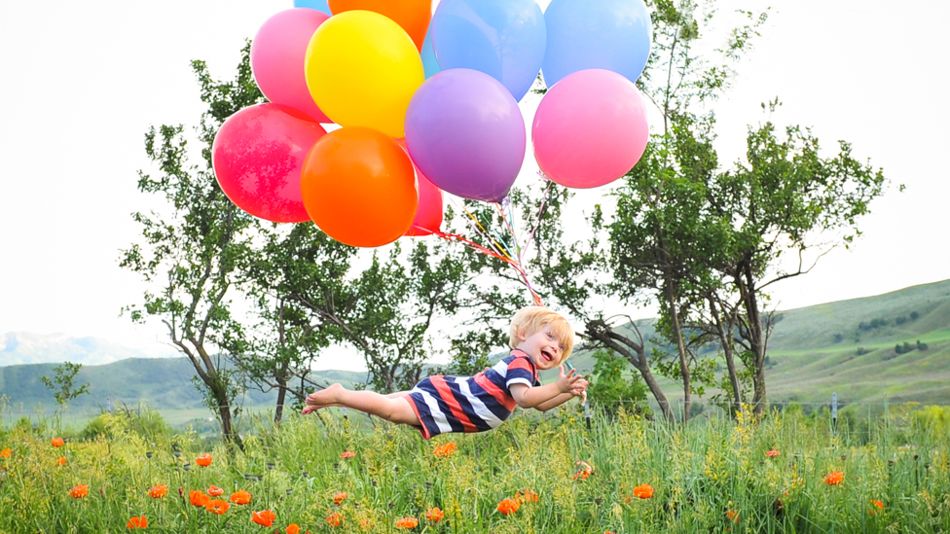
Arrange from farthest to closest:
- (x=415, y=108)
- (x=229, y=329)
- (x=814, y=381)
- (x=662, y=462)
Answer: (x=814, y=381)
(x=229, y=329)
(x=662, y=462)
(x=415, y=108)

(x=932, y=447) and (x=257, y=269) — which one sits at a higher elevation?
(x=257, y=269)

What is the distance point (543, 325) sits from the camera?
3605mm

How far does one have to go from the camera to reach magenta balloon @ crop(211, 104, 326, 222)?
14.1 ft

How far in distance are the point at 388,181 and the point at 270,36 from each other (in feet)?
3.78

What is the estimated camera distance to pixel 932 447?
14.9ft

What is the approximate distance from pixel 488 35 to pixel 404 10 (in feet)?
1.82

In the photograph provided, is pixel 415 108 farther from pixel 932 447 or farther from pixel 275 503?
pixel 932 447

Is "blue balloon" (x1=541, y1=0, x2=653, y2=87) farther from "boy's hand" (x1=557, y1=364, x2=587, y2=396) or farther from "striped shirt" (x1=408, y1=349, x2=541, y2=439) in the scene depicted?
"boy's hand" (x1=557, y1=364, x2=587, y2=396)

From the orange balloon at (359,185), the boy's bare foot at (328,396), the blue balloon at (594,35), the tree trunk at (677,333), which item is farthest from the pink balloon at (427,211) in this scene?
the tree trunk at (677,333)

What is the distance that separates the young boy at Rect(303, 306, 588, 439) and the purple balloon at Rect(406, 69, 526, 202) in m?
0.67

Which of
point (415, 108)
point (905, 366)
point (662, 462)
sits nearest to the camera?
point (415, 108)

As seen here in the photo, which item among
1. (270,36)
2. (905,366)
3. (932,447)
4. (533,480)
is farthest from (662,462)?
(905,366)

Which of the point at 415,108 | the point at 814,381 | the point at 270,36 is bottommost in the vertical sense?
the point at 814,381

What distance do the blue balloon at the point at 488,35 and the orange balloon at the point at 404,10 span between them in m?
0.22
